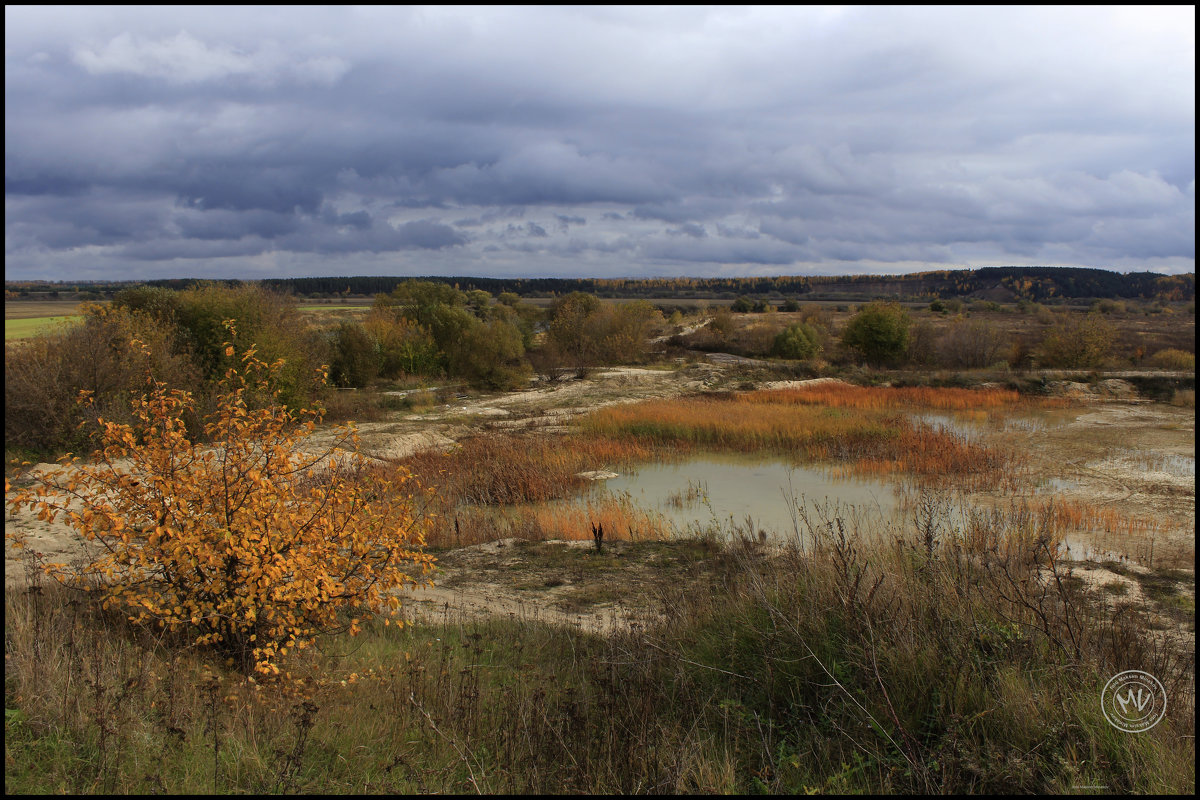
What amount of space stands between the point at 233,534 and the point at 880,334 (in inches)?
1716

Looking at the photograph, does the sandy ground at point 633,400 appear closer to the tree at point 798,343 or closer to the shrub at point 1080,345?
the shrub at point 1080,345

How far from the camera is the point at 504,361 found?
37875 millimetres

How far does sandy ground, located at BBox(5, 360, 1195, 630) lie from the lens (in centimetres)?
819

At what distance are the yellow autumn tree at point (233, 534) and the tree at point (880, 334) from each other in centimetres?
4252

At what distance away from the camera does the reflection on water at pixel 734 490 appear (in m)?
13.7

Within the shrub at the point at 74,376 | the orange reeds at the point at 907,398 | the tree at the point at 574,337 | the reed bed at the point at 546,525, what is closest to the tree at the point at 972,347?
the orange reeds at the point at 907,398

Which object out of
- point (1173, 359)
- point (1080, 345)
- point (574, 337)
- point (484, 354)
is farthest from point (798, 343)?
point (484, 354)

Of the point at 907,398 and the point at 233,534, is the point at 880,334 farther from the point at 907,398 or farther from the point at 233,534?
the point at 233,534

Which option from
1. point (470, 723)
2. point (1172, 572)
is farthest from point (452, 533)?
point (1172, 572)

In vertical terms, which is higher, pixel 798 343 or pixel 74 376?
pixel 798 343

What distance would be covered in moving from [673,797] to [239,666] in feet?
12.4

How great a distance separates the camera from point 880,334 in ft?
140

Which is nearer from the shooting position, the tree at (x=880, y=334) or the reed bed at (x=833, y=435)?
the reed bed at (x=833, y=435)

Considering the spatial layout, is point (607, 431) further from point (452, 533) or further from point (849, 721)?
point (849, 721)
